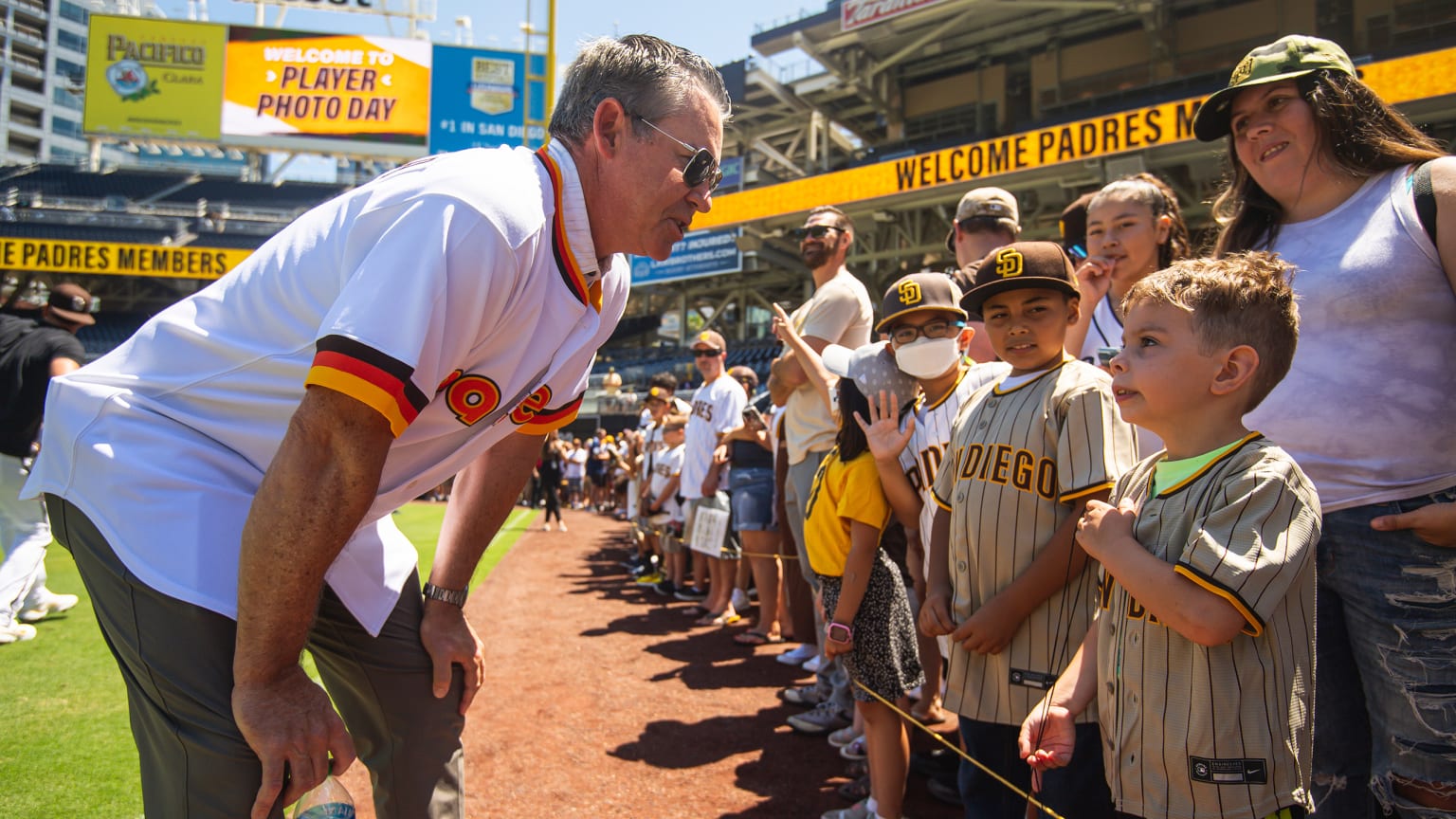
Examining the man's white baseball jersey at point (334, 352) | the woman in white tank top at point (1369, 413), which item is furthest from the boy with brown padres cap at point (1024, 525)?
the man's white baseball jersey at point (334, 352)

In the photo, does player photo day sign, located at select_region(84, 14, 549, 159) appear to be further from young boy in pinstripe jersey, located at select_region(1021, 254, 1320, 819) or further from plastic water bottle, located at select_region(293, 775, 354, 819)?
young boy in pinstripe jersey, located at select_region(1021, 254, 1320, 819)

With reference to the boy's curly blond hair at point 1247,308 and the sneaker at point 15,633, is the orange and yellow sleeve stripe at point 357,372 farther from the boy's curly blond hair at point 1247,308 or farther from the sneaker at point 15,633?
the sneaker at point 15,633

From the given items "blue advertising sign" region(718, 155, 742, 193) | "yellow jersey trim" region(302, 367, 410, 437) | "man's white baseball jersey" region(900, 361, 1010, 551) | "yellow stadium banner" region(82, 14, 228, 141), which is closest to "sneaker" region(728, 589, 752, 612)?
"man's white baseball jersey" region(900, 361, 1010, 551)

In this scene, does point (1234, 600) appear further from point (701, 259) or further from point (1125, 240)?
point (701, 259)

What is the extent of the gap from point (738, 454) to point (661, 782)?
9.38ft

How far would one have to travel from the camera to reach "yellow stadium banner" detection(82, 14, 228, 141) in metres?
32.1

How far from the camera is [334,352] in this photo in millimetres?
1237

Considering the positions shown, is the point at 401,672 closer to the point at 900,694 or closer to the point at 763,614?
the point at 900,694

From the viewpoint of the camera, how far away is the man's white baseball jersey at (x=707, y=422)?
661cm

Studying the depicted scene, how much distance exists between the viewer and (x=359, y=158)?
107ft

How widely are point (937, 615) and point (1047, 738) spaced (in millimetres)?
740

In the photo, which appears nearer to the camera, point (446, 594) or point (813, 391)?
point (446, 594)

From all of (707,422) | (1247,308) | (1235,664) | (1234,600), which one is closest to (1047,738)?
(1235,664)

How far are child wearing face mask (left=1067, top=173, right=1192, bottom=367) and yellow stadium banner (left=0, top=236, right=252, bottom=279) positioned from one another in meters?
33.0
